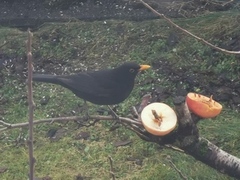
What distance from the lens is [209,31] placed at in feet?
15.3

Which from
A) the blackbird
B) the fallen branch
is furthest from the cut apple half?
the blackbird

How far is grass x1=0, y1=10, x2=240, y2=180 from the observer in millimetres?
3416

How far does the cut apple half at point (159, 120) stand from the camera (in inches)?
86.4

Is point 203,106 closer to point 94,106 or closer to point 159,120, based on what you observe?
point 159,120

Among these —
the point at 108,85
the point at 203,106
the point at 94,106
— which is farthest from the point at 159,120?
the point at 94,106

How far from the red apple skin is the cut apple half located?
0.09m

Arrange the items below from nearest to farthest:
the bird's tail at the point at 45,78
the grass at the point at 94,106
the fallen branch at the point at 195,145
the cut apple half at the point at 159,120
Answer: the cut apple half at the point at 159,120 → the fallen branch at the point at 195,145 → the bird's tail at the point at 45,78 → the grass at the point at 94,106

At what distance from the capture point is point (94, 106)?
13.5 ft

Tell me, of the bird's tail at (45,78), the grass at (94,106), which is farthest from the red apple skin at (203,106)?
the grass at (94,106)

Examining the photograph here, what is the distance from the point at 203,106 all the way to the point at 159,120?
7.6 inches

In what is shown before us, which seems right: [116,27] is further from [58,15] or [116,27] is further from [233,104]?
[233,104]

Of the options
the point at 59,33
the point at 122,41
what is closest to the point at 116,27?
the point at 122,41

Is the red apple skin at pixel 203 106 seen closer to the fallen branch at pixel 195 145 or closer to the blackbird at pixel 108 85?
the fallen branch at pixel 195 145

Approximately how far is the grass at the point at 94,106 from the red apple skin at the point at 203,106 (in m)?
0.96
